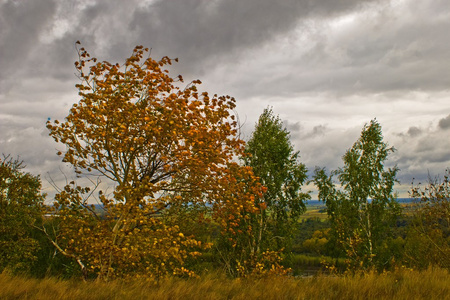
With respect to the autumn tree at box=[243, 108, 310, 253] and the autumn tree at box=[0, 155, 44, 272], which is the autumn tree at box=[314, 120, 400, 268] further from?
the autumn tree at box=[0, 155, 44, 272]

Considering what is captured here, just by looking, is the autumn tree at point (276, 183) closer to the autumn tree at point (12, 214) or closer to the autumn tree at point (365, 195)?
the autumn tree at point (365, 195)

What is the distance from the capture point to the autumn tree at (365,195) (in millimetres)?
31438

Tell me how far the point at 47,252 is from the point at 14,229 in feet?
41.7

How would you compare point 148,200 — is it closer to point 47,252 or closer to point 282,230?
point 282,230

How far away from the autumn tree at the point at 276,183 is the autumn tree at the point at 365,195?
17.9 ft

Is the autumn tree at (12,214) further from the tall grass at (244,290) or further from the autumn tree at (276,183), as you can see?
the tall grass at (244,290)

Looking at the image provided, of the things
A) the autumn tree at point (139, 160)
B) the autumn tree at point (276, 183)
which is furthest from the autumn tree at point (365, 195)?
the autumn tree at point (139, 160)

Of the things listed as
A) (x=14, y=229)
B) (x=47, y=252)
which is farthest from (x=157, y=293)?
(x=47, y=252)

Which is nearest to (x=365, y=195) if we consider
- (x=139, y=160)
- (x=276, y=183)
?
(x=276, y=183)

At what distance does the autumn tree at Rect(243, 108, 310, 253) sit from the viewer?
87.1 feet

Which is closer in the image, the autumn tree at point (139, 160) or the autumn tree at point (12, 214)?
the autumn tree at point (139, 160)

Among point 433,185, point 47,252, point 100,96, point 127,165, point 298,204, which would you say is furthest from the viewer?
point 47,252

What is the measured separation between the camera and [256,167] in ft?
86.4

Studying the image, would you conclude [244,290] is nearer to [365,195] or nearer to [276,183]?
[276,183]
